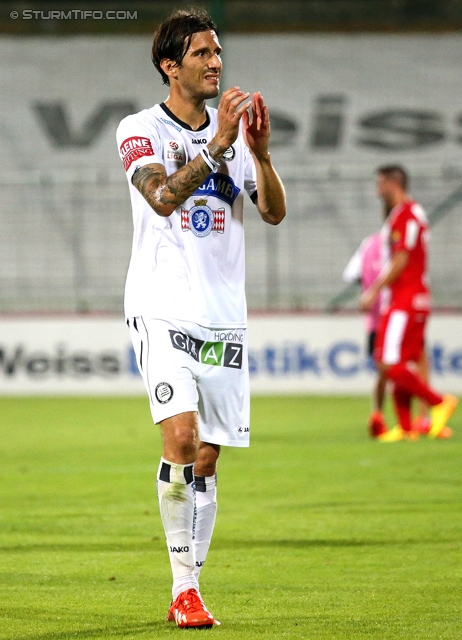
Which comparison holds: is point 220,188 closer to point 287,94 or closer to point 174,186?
point 174,186

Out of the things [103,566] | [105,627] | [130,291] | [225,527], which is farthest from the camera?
[225,527]

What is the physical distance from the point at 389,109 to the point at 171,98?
804 inches

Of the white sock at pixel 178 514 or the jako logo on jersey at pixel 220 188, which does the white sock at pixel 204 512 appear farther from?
the jako logo on jersey at pixel 220 188

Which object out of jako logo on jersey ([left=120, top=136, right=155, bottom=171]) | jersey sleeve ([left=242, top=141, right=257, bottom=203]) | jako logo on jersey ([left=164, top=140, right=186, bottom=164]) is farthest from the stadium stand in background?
jako logo on jersey ([left=120, top=136, right=155, bottom=171])

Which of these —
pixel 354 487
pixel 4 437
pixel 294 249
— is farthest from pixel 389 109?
pixel 354 487

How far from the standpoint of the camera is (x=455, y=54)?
24.8 m

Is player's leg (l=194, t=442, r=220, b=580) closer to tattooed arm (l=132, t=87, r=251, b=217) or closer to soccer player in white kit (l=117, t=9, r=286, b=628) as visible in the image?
soccer player in white kit (l=117, t=9, r=286, b=628)

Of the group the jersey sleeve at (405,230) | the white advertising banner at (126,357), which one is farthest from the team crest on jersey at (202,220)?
the white advertising banner at (126,357)

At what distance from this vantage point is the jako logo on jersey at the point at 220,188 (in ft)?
15.5

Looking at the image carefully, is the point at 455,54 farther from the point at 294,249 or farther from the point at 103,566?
the point at 103,566

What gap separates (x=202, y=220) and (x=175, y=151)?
290 millimetres

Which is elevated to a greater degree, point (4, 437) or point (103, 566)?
point (103, 566)

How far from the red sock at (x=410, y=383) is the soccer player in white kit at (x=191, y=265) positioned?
22.1 feet

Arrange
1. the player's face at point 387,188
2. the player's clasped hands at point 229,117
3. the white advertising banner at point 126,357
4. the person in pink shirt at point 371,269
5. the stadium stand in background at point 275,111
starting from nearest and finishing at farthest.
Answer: the player's clasped hands at point 229,117, the player's face at point 387,188, the person in pink shirt at point 371,269, the white advertising banner at point 126,357, the stadium stand in background at point 275,111
